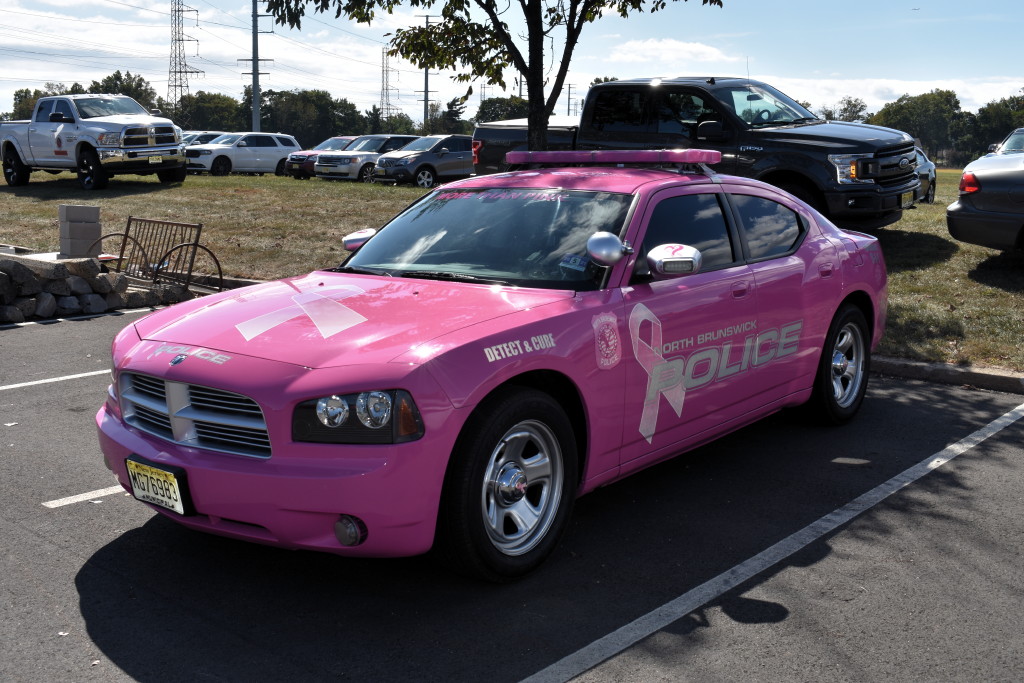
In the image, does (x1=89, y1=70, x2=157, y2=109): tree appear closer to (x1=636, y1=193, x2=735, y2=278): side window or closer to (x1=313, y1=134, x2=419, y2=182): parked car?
(x1=313, y1=134, x2=419, y2=182): parked car

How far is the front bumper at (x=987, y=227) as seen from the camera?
10.7 m

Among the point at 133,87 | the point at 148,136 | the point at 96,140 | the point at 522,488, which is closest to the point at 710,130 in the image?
the point at 522,488

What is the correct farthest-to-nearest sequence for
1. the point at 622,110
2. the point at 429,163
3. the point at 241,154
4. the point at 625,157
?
the point at 241,154 → the point at 429,163 → the point at 622,110 → the point at 625,157

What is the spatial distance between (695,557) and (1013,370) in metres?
4.65

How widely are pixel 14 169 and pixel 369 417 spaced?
79.4 feet

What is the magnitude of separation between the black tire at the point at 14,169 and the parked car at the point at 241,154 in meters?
7.84

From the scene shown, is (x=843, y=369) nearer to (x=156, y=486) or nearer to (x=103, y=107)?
(x=156, y=486)

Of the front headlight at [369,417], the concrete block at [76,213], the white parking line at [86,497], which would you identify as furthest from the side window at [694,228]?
the concrete block at [76,213]

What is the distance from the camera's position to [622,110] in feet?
41.6

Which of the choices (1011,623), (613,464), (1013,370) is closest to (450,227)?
(613,464)

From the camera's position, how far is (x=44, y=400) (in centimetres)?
701

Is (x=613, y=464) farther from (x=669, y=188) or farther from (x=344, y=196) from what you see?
(x=344, y=196)

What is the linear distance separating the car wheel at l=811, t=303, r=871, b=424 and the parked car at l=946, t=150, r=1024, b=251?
5.04m

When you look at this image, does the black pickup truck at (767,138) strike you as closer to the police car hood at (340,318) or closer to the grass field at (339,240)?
the grass field at (339,240)
